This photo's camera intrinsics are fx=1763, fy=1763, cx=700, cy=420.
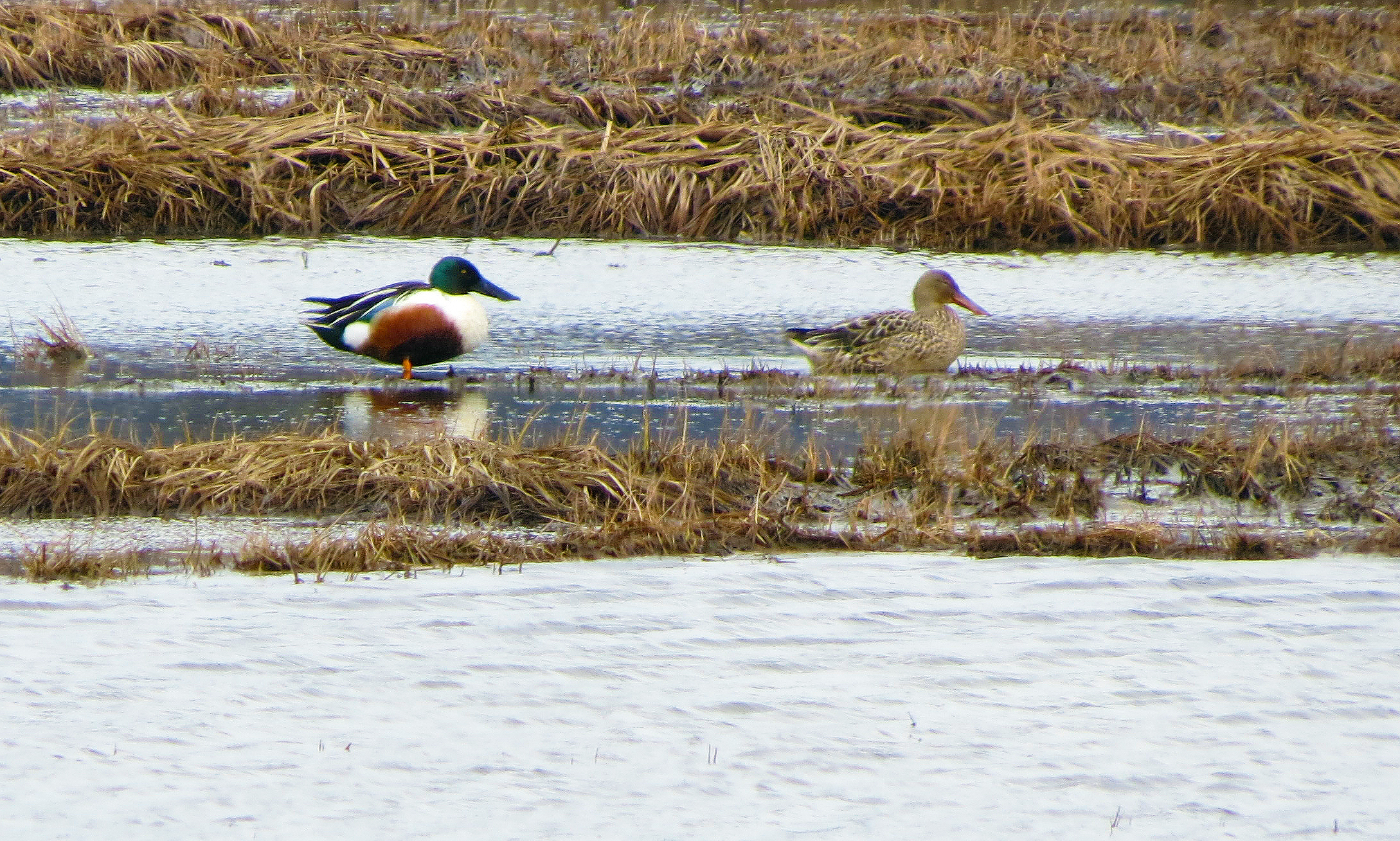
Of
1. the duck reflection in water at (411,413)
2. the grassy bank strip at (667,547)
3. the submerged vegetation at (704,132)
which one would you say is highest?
the submerged vegetation at (704,132)

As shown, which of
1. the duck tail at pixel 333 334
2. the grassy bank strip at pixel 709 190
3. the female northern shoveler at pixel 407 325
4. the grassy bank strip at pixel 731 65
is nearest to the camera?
the female northern shoveler at pixel 407 325

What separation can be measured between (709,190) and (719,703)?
7.40 meters

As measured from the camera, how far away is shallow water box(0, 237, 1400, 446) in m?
6.86

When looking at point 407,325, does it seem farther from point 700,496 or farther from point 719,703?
point 719,703

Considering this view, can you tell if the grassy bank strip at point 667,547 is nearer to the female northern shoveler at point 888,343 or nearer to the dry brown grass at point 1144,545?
the dry brown grass at point 1144,545

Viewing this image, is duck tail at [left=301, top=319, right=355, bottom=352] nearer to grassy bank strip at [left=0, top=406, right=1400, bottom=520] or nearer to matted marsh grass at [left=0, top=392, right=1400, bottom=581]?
matted marsh grass at [left=0, top=392, right=1400, bottom=581]

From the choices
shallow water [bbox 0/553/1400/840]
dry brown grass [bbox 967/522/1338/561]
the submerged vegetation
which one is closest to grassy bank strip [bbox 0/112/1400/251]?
the submerged vegetation

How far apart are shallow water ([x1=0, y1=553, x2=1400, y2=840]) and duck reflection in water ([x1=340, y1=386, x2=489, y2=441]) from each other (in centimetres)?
165

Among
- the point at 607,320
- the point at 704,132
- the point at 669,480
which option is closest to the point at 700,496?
the point at 669,480

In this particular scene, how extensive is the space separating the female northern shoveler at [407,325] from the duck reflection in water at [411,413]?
0.19m

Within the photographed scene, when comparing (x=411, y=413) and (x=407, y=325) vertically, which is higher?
(x=407, y=325)

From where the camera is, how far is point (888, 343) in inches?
305

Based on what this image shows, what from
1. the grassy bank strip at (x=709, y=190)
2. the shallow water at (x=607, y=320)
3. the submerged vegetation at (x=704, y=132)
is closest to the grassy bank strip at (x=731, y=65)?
the submerged vegetation at (x=704, y=132)

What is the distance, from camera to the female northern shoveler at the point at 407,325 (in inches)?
294
